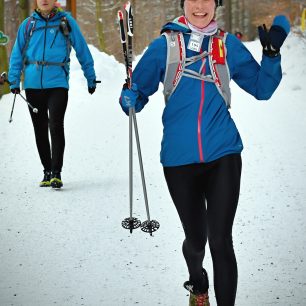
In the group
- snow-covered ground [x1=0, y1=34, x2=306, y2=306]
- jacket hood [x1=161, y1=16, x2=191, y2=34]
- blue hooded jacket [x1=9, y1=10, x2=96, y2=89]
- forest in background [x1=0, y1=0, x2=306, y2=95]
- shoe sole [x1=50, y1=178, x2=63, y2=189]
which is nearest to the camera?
jacket hood [x1=161, y1=16, x2=191, y2=34]

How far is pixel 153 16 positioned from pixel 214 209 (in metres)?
40.8

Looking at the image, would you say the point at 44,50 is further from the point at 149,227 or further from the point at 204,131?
the point at 204,131

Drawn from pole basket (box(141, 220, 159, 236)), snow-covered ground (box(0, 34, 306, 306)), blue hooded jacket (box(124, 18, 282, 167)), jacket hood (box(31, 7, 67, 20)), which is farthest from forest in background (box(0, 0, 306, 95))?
blue hooded jacket (box(124, 18, 282, 167))

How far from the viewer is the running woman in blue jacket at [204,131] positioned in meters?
3.27

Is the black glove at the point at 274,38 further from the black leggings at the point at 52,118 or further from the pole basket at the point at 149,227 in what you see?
the black leggings at the point at 52,118

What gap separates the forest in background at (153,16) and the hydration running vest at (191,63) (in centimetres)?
2126

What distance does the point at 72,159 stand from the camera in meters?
9.04

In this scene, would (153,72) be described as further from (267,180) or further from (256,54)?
(256,54)

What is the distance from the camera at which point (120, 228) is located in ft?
18.3

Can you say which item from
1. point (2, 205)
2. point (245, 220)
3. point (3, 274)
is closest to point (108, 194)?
point (2, 205)

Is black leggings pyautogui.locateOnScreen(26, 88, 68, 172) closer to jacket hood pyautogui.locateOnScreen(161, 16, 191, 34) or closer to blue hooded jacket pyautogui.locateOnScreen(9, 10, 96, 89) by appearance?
blue hooded jacket pyautogui.locateOnScreen(9, 10, 96, 89)

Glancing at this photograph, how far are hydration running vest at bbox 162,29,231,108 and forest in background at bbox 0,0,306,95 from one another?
69.8 ft

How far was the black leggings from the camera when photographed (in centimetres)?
682

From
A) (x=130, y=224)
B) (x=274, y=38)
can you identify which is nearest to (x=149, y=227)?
(x=130, y=224)
